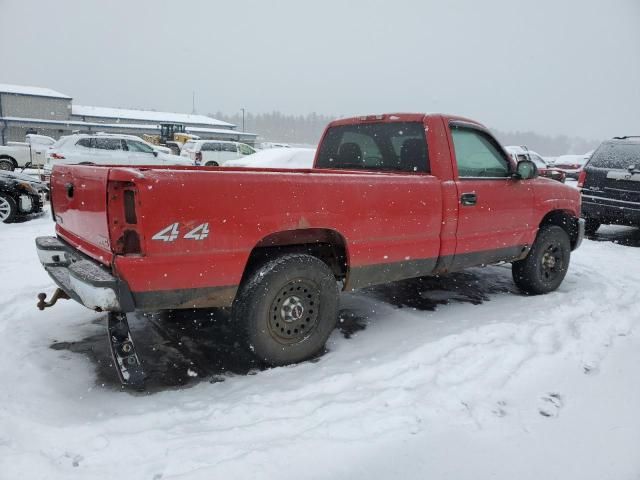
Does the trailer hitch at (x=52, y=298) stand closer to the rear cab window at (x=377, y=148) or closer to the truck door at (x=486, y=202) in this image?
the rear cab window at (x=377, y=148)

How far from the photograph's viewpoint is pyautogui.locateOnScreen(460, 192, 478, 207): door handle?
415cm

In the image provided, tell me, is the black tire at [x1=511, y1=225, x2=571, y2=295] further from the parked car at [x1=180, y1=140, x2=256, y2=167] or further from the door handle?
the parked car at [x1=180, y1=140, x2=256, y2=167]

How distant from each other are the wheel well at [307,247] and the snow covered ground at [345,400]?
2.32ft

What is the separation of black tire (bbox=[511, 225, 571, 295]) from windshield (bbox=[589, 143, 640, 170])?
13.1 feet

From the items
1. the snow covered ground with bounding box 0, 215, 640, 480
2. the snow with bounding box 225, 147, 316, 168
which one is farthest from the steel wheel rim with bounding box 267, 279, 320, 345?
the snow with bounding box 225, 147, 316, 168

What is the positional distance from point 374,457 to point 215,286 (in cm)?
138

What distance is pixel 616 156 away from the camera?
8461 mm

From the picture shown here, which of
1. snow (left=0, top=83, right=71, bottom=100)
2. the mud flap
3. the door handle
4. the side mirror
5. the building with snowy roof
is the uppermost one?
snow (left=0, top=83, right=71, bottom=100)

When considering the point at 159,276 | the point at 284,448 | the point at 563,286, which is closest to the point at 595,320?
the point at 563,286

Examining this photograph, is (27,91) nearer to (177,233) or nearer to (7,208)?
→ (7,208)

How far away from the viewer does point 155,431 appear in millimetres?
2508

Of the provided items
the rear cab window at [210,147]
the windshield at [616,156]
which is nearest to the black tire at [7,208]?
the windshield at [616,156]

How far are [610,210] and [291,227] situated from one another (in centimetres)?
740

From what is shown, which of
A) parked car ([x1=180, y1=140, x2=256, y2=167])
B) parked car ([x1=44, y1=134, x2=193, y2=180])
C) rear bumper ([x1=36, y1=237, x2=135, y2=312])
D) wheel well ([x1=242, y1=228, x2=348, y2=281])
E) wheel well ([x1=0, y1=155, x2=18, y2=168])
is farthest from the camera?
parked car ([x1=180, y1=140, x2=256, y2=167])
